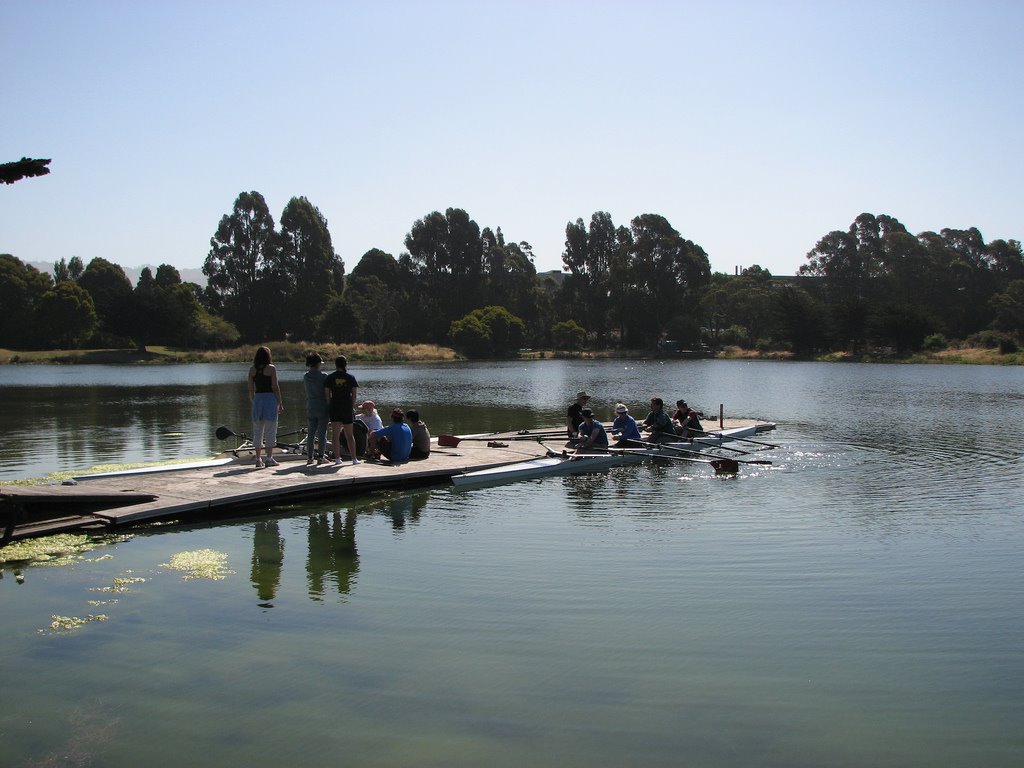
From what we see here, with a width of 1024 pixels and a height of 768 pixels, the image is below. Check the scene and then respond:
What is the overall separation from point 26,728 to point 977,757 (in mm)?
7157

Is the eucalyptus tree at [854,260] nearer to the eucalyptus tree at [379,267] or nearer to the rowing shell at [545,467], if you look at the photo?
the eucalyptus tree at [379,267]

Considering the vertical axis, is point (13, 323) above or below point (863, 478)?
above

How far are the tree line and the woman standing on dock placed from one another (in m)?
81.5

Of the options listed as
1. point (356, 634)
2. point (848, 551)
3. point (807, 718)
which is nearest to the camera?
point (807, 718)

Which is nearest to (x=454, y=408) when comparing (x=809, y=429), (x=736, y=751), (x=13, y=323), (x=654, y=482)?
(x=809, y=429)

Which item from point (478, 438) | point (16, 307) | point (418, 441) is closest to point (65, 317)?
point (16, 307)

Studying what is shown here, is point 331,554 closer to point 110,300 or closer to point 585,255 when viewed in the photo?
point 110,300

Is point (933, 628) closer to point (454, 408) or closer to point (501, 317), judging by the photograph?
point (454, 408)

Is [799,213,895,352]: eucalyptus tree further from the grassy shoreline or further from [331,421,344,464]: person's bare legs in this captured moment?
[331,421,344,464]: person's bare legs

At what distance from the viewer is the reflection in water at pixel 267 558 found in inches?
403

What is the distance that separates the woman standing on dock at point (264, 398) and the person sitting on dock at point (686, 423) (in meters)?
10.7

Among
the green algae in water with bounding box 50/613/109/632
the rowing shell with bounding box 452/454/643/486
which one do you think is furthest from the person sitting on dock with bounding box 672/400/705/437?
the green algae in water with bounding box 50/613/109/632

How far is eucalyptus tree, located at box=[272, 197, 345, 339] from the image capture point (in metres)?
103

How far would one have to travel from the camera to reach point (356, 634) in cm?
867
